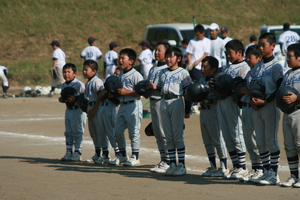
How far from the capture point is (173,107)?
7.86m

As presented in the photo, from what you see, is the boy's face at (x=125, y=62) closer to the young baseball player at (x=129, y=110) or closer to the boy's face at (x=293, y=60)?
the young baseball player at (x=129, y=110)

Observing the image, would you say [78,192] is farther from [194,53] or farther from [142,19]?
[142,19]

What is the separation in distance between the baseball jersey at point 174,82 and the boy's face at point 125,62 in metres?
1.11

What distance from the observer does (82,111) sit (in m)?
9.55

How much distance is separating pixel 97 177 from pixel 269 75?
9.32 ft

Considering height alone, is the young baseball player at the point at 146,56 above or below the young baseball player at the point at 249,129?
above

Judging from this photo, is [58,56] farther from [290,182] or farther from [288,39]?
[290,182]

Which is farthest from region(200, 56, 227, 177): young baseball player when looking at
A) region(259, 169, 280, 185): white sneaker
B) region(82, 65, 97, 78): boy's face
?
region(82, 65, 97, 78): boy's face

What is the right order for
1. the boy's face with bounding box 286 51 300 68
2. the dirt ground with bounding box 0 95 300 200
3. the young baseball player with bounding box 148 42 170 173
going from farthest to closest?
the young baseball player with bounding box 148 42 170 173 < the boy's face with bounding box 286 51 300 68 < the dirt ground with bounding box 0 95 300 200

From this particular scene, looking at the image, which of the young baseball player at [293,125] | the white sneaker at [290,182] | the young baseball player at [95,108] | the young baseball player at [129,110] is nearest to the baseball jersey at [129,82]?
the young baseball player at [129,110]

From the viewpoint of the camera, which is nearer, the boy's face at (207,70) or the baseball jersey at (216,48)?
the boy's face at (207,70)

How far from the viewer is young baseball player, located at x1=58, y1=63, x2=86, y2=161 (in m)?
9.42

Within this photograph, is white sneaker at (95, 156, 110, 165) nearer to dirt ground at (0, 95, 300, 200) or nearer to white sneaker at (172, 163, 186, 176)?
dirt ground at (0, 95, 300, 200)

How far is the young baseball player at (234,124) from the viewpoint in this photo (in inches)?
291
